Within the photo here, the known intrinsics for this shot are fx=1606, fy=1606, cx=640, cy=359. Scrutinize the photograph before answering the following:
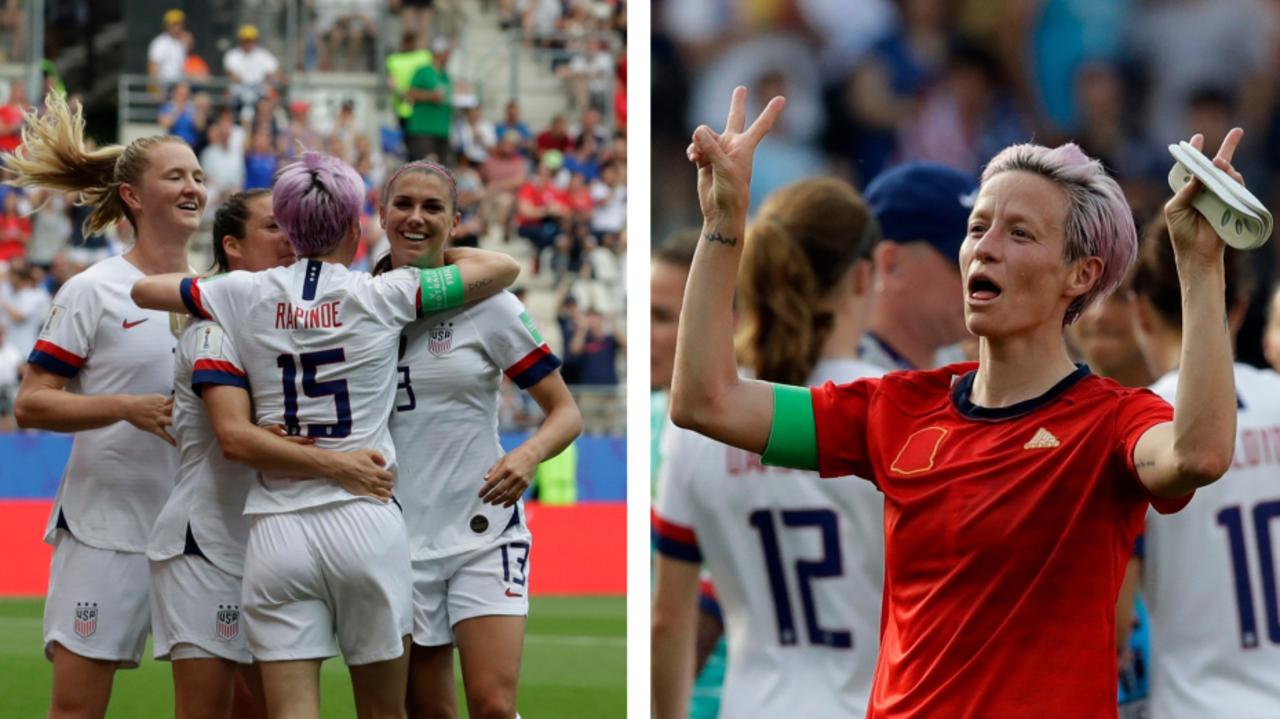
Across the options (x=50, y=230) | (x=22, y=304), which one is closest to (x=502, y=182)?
(x=50, y=230)

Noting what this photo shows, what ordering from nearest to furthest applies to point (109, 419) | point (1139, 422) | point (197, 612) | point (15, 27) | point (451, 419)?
point (1139, 422), point (197, 612), point (109, 419), point (451, 419), point (15, 27)

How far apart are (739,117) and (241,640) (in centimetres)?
218

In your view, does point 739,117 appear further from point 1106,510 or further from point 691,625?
point 691,625

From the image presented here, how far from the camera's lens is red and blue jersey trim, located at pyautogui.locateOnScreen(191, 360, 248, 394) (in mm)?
3781

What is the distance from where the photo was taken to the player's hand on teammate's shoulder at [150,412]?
4.04 meters

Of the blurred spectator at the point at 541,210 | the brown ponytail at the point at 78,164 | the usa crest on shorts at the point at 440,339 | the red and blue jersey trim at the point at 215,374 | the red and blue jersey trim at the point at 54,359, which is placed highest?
the blurred spectator at the point at 541,210

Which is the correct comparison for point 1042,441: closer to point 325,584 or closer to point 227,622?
point 325,584

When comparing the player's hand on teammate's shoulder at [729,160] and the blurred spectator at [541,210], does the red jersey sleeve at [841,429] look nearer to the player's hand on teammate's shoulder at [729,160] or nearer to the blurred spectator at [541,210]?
the player's hand on teammate's shoulder at [729,160]

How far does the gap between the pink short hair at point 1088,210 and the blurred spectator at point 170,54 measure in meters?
16.7

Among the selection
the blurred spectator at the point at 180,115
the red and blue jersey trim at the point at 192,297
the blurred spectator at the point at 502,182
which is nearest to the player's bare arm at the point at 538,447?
the red and blue jersey trim at the point at 192,297

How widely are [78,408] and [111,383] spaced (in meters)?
0.20

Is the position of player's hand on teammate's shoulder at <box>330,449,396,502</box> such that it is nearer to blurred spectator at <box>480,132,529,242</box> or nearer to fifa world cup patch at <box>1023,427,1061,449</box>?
fifa world cup patch at <box>1023,427,1061,449</box>

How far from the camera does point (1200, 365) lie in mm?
2184

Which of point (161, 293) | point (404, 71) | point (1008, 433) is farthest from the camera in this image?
point (404, 71)
